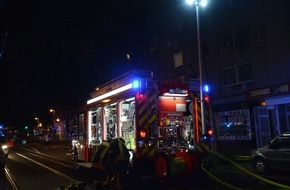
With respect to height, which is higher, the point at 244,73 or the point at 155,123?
the point at 244,73

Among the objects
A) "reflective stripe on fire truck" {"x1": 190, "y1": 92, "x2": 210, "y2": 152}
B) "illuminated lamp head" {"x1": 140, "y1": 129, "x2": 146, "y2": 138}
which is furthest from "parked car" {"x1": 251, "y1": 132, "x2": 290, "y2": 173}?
"illuminated lamp head" {"x1": 140, "y1": 129, "x2": 146, "y2": 138}

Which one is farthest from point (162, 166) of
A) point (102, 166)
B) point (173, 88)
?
point (173, 88)

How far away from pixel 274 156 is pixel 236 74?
1243 cm

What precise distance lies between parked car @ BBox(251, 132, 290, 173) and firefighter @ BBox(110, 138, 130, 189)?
5993 mm

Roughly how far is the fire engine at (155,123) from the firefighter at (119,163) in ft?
2.94

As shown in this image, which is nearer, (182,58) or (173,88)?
(173,88)

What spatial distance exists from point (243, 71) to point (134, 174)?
52.5 feet

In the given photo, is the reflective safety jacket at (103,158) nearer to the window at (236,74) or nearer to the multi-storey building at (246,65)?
the multi-storey building at (246,65)

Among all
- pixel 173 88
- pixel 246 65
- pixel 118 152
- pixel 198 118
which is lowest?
pixel 118 152

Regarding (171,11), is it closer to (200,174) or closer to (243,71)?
(243,71)

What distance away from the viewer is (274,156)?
11.5 metres

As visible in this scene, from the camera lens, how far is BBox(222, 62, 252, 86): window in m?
22.5

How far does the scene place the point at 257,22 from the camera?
69.6 ft

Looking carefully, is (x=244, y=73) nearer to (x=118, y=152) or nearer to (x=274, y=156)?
(x=274, y=156)
